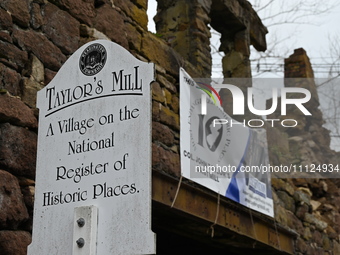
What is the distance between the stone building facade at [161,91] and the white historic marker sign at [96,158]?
0.49 meters

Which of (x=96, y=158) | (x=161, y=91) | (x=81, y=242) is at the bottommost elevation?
(x=81, y=242)

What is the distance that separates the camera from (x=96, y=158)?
3.20 m

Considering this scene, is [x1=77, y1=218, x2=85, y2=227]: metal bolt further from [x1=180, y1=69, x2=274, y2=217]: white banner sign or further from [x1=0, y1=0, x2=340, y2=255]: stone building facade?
[x1=180, y1=69, x2=274, y2=217]: white banner sign

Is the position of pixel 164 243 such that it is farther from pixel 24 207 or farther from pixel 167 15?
pixel 24 207

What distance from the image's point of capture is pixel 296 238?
7.66 meters

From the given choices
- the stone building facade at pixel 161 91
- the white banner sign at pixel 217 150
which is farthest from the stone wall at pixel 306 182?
the white banner sign at pixel 217 150

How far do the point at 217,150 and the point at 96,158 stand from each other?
9.31 ft

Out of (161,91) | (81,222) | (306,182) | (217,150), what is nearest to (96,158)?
(81,222)

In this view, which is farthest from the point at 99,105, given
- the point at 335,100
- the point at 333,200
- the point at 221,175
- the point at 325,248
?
the point at 335,100

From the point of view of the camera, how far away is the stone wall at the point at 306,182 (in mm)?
7862

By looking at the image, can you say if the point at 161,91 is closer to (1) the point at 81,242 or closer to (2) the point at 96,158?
(2) the point at 96,158

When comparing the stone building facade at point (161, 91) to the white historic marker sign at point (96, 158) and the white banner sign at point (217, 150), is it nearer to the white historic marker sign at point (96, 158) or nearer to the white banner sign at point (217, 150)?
the white banner sign at point (217, 150)

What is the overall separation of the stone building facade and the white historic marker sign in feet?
1.62

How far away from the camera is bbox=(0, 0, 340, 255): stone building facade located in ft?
12.7
